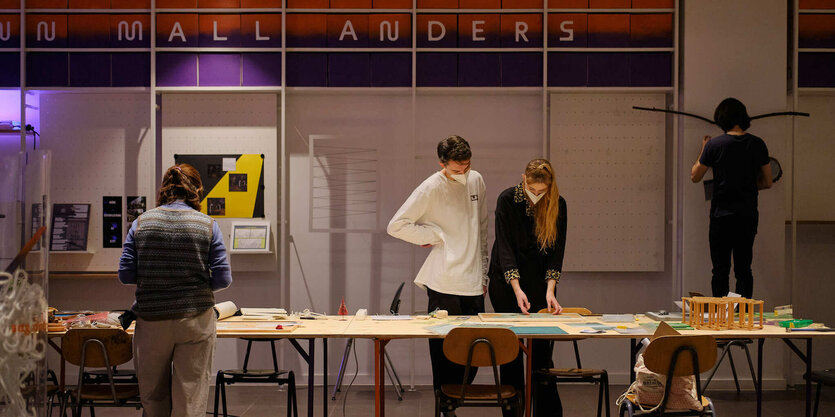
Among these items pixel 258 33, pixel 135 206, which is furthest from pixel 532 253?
pixel 135 206

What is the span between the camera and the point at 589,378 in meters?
3.72

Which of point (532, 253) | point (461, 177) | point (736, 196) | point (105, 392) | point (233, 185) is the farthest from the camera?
point (233, 185)

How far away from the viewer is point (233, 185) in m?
5.64

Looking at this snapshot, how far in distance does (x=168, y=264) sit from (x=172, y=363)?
0.48m

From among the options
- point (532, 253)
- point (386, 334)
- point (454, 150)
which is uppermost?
point (454, 150)

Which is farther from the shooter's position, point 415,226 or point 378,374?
point 415,226

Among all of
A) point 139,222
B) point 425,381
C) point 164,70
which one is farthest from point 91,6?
point 425,381

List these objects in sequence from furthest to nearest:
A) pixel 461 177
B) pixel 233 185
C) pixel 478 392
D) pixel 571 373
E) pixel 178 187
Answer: pixel 233 185 → pixel 461 177 → pixel 571 373 → pixel 478 392 → pixel 178 187

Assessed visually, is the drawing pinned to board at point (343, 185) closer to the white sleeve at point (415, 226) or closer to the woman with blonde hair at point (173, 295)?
the white sleeve at point (415, 226)

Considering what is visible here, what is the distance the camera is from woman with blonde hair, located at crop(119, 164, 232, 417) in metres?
3.08

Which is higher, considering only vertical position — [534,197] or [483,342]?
[534,197]

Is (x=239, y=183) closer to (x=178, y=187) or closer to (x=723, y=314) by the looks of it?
(x=178, y=187)

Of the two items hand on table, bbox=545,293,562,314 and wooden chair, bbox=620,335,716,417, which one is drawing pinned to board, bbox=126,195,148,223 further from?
wooden chair, bbox=620,335,716,417

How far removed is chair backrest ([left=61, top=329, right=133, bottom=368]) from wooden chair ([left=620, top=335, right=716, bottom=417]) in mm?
2427
